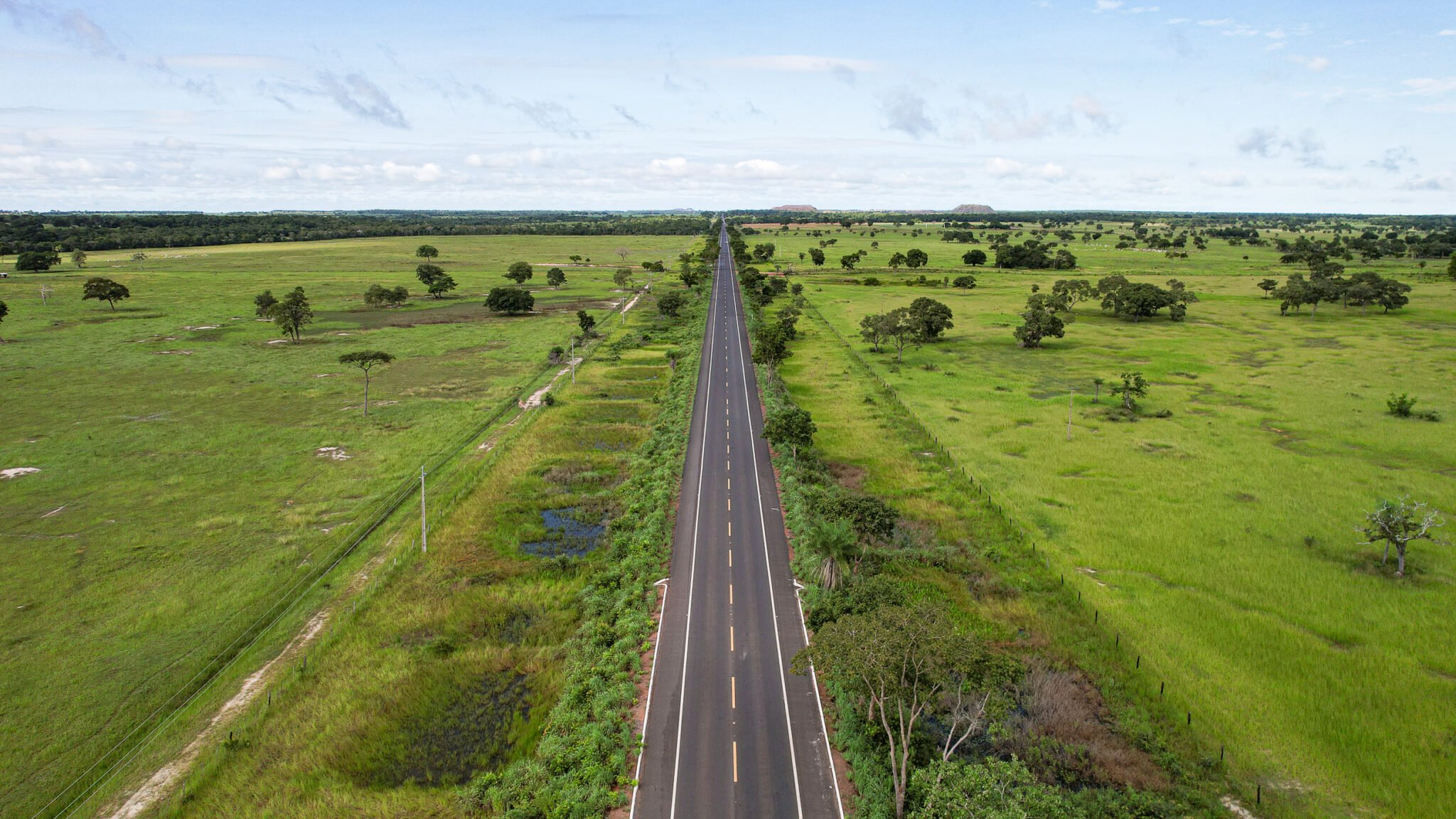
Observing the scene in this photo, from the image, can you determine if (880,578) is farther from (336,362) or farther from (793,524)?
(336,362)

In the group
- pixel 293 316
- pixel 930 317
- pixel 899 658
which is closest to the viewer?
pixel 899 658

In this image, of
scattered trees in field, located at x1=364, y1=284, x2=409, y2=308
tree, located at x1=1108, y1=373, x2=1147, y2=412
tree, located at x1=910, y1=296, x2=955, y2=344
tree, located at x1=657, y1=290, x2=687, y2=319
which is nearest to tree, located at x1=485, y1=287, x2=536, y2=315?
scattered trees in field, located at x1=364, y1=284, x2=409, y2=308

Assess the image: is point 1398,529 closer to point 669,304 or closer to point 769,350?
point 769,350

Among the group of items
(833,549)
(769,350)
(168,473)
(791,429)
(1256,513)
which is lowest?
(1256,513)

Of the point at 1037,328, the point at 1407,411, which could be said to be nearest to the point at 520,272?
the point at 1037,328

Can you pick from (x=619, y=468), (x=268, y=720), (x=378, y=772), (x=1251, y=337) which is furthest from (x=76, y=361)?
(x=1251, y=337)

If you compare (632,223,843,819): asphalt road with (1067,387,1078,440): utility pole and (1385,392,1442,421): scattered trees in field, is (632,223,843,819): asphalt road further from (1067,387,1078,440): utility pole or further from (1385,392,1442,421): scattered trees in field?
(1385,392,1442,421): scattered trees in field
